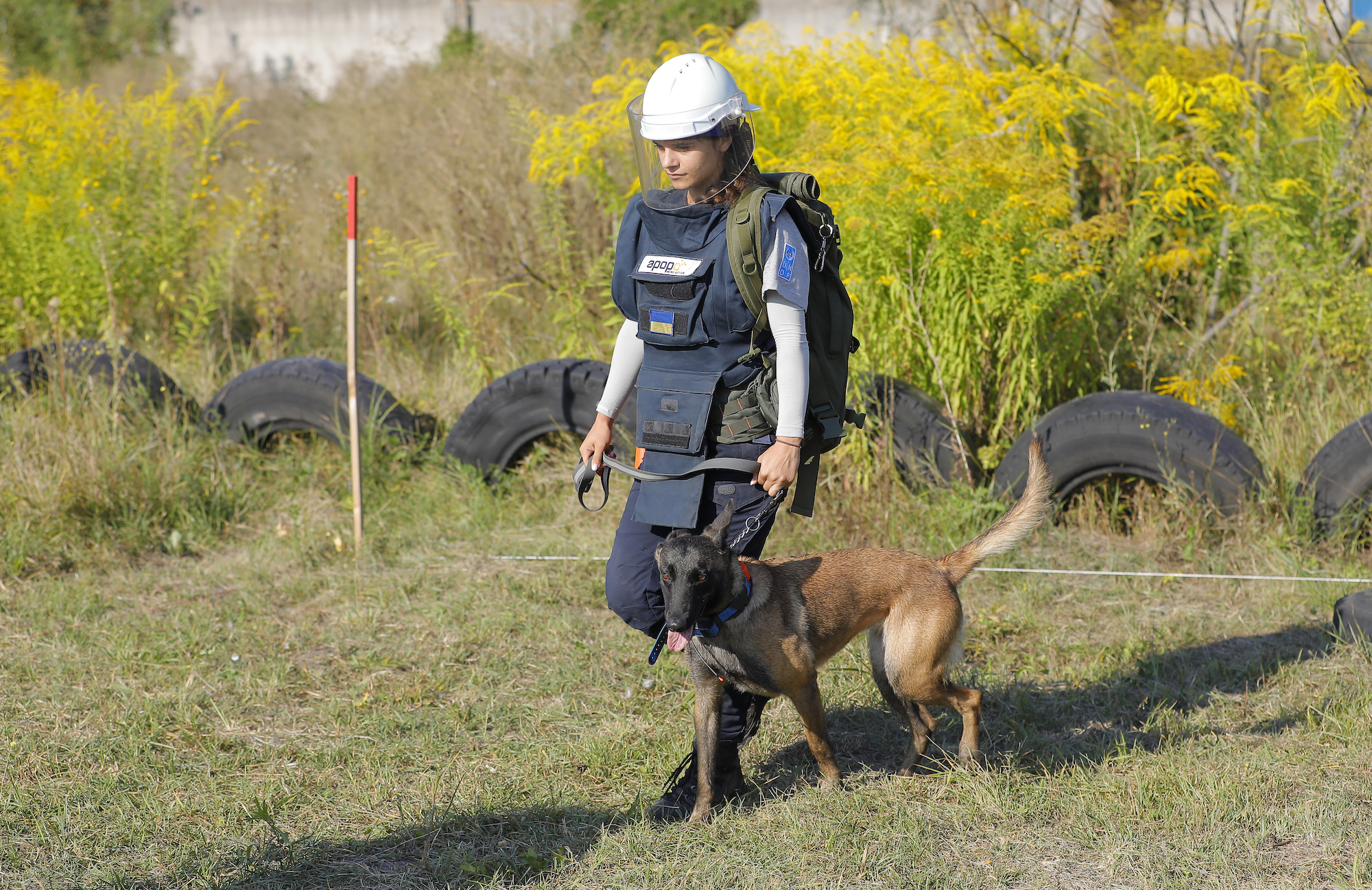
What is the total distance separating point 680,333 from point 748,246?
33 centimetres

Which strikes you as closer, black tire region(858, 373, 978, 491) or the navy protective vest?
the navy protective vest

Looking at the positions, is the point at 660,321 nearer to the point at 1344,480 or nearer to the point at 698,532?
the point at 698,532

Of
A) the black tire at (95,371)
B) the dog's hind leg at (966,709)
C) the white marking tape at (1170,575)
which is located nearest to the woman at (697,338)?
the dog's hind leg at (966,709)

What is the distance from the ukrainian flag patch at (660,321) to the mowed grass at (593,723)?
1497mm

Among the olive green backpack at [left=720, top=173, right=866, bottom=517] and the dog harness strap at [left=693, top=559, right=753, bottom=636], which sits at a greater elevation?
the olive green backpack at [left=720, top=173, right=866, bottom=517]

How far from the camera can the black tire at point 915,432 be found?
17.4ft

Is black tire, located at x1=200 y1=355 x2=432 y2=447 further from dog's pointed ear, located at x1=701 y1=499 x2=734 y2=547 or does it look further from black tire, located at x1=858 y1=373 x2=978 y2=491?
dog's pointed ear, located at x1=701 y1=499 x2=734 y2=547

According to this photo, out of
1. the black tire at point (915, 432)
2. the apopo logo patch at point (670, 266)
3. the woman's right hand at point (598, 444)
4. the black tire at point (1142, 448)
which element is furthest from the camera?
the black tire at point (915, 432)

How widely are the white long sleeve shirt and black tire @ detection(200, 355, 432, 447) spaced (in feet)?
12.3

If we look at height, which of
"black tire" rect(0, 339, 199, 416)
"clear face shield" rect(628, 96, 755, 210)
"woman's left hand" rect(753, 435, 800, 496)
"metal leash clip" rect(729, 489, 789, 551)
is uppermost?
"clear face shield" rect(628, 96, 755, 210)

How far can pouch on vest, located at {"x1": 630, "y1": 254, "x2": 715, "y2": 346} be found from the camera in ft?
9.67

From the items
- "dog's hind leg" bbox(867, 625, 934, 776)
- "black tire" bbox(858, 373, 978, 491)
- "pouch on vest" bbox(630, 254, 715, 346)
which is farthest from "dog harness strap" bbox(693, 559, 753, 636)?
"black tire" bbox(858, 373, 978, 491)

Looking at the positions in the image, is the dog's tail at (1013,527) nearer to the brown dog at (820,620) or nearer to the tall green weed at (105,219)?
the brown dog at (820,620)

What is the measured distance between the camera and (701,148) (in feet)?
9.57
